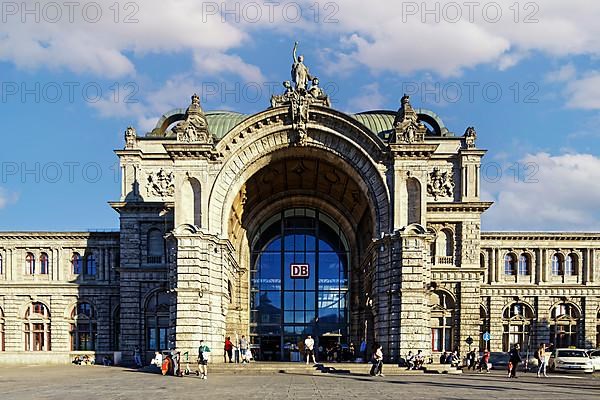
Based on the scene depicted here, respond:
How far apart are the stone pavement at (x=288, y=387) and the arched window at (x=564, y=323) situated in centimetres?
2766

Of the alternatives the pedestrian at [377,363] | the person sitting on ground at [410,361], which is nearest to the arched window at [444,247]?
the person sitting on ground at [410,361]

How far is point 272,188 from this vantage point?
50.6 meters

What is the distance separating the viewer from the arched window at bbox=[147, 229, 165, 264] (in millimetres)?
54312

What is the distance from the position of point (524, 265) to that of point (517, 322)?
5527mm

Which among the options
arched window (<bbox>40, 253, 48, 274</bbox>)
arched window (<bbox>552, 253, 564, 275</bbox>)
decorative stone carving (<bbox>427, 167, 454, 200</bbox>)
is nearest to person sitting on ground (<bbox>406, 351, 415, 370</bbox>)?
decorative stone carving (<bbox>427, 167, 454, 200</bbox>)

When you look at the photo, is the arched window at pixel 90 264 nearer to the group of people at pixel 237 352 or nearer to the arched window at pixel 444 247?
the group of people at pixel 237 352

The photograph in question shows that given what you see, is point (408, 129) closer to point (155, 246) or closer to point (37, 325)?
point (155, 246)

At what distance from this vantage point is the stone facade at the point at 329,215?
3934 centimetres

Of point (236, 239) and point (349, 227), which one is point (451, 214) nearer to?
point (349, 227)

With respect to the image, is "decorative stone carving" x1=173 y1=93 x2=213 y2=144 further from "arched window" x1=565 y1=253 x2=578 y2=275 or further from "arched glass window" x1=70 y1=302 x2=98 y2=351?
"arched window" x1=565 y1=253 x2=578 y2=275

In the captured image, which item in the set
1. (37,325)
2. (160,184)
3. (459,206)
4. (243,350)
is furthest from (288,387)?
(37,325)

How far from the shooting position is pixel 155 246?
54625mm

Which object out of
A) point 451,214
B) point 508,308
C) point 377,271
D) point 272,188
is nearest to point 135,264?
point 272,188

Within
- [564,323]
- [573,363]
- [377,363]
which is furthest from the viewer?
[564,323]
